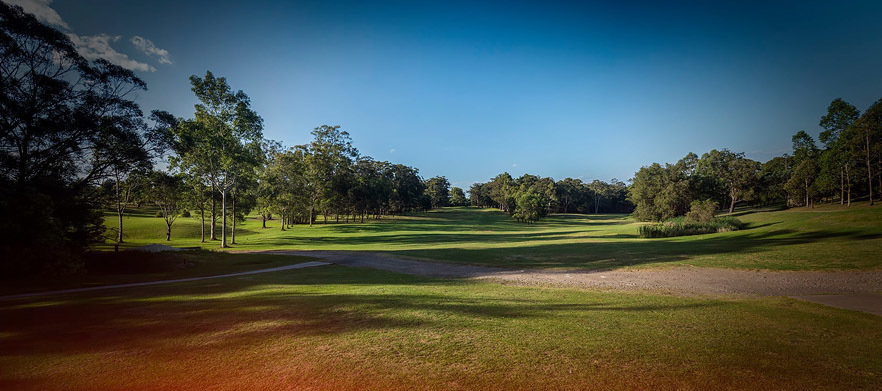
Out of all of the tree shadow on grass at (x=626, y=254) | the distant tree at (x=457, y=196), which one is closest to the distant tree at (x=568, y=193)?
the distant tree at (x=457, y=196)

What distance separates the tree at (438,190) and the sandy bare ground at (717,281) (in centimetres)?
11501

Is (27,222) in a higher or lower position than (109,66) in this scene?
lower

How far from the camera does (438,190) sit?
13900 centimetres

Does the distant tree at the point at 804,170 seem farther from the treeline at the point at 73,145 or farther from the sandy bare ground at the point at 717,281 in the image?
the treeline at the point at 73,145

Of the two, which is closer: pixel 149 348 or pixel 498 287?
pixel 149 348

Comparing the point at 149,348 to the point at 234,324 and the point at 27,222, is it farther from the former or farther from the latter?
the point at 27,222

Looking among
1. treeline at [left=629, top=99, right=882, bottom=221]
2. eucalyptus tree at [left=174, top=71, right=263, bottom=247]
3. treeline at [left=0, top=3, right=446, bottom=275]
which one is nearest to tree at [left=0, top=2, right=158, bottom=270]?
treeline at [left=0, top=3, right=446, bottom=275]

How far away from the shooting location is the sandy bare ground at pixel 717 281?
30.0ft

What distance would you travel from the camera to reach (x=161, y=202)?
1540 inches

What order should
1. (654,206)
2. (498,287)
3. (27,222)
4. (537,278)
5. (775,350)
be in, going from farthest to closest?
(654,206), (537,278), (27,222), (498,287), (775,350)

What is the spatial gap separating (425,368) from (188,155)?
3621cm

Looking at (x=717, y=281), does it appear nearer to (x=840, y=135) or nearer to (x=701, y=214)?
(x=701, y=214)

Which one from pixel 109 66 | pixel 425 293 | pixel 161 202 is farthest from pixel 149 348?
pixel 161 202

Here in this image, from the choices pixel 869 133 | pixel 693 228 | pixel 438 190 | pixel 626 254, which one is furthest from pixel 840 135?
pixel 438 190
